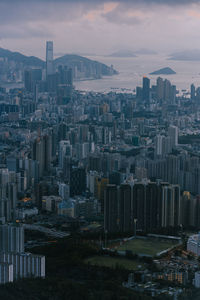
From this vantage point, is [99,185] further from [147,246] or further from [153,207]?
[147,246]

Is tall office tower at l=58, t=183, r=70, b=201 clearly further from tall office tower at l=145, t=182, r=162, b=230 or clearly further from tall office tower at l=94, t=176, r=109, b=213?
tall office tower at l=145, t=182, r=162, b=230

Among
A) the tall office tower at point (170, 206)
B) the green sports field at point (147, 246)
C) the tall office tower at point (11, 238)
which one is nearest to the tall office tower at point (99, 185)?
the tall office tower at point (170, 206)

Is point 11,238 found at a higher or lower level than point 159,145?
lower

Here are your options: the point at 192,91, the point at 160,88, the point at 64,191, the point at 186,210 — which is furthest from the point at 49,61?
the point at 186,210

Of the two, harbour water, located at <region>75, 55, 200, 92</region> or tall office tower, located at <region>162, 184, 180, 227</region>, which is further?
harbour water, located at <region>75, 55, 200, 92</region>

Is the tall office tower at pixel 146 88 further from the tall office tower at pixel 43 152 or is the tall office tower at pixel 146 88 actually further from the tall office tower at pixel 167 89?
the tall office tower at pixel 43 152

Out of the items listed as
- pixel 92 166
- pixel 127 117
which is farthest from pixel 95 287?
pixel 127 117

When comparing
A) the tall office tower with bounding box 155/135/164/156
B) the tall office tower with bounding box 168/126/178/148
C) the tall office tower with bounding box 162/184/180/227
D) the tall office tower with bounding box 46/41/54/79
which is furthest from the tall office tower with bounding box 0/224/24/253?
the tall office tower with bounding box 46/41/54/79
